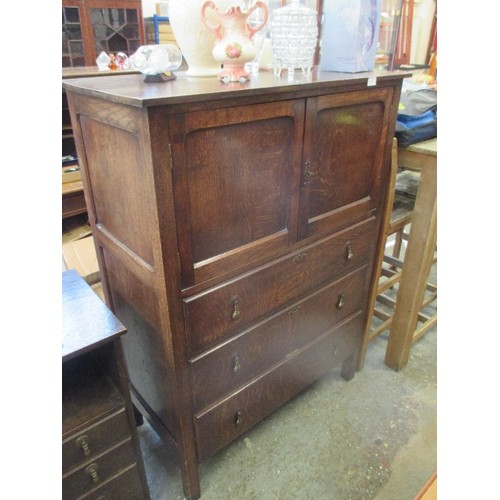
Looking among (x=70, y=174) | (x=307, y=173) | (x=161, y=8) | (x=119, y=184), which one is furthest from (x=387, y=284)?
(x=161, y=8)

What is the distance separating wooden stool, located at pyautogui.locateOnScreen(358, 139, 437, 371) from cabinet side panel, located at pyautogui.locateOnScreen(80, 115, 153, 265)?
89cm

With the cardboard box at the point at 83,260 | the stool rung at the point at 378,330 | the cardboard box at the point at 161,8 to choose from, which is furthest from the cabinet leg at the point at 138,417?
the cardboard box at the point at 161,8

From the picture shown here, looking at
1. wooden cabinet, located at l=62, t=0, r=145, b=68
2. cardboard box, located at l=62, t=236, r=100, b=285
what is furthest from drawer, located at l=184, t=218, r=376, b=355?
wooden cabinet, located at l=62, t=0, r=145, b=68

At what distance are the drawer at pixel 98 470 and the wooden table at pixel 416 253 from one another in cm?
121

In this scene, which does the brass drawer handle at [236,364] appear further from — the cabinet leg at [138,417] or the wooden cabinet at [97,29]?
the wooden cabinet at [97,29]

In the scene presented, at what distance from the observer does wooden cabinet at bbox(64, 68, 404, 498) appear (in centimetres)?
86

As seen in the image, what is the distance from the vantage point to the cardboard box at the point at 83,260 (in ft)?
5.52

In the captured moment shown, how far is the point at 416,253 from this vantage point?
1609 millimetres

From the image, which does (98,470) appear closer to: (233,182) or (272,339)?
(272,339)

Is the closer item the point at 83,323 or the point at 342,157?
the point at 83,323

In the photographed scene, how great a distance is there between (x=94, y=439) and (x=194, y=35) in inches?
41.7

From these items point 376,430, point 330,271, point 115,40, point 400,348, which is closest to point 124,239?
point 330,271

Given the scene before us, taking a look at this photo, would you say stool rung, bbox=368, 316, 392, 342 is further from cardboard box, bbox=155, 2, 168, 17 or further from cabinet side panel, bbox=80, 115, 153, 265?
cardboard box, bbox=155, 2, 168, 17
